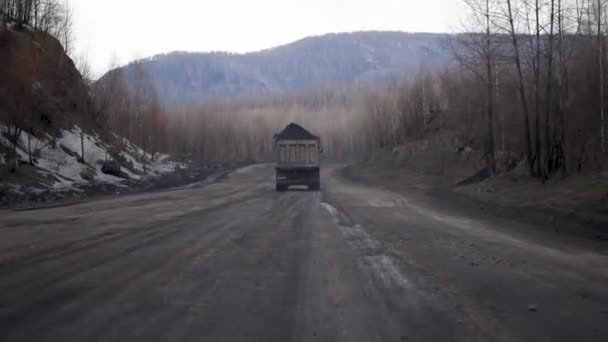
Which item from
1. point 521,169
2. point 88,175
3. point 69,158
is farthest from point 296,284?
point 69,158

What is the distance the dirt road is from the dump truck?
20336mm

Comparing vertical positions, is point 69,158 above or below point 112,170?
above

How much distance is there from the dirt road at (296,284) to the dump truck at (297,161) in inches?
801

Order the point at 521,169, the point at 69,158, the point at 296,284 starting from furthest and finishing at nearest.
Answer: the point at 69,158, the point at 521,169, the point at 296,284

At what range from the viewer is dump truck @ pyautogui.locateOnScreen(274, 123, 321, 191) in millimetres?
35844

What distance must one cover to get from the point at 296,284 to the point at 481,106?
3110cm

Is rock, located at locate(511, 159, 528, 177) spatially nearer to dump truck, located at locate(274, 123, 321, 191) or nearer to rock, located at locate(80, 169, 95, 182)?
dump truck, located at locate(274, 123, 321, 191)

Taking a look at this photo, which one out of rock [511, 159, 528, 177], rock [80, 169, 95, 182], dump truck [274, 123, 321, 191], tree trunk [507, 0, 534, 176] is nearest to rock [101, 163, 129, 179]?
rock [80, 169, 95, 182]

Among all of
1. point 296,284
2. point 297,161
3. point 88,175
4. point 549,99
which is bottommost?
point 296,284

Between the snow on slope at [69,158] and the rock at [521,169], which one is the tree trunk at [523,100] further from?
the snow on slope at [69,158]

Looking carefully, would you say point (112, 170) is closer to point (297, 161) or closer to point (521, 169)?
point (297, 161)

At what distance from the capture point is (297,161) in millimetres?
36344

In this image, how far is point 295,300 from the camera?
717cm

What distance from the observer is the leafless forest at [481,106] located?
947 inches
